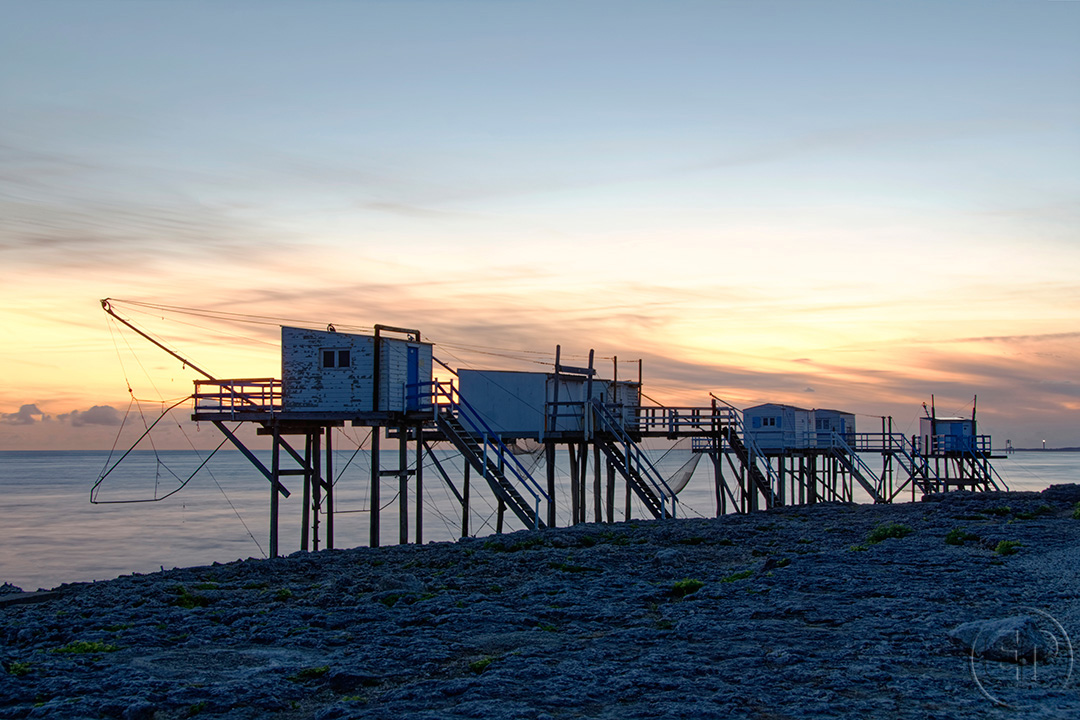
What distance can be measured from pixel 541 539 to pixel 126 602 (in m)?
9.72

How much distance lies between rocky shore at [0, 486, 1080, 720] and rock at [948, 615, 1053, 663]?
23 millimetres

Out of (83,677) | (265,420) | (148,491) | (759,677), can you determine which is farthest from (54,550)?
(148,491)

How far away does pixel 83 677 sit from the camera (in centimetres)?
1078

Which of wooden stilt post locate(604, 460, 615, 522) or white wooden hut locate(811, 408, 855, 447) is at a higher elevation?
white wooden hut locate(811, 408, 855, 447)

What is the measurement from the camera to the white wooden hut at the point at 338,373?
1184 inches

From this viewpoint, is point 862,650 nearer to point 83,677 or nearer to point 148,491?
point 83,677

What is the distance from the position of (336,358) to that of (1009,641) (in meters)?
23.1

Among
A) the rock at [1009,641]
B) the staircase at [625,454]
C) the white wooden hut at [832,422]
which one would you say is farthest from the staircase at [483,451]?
the white wooden hut at [832,422]

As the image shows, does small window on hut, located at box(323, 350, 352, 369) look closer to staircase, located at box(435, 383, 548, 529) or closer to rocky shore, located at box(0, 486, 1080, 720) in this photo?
staircase, located at box(435, 383, 548, 529)

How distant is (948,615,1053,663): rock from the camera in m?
10.5

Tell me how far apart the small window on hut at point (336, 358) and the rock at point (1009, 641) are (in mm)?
22276

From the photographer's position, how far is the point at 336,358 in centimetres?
3022

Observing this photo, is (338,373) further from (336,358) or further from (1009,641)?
(1009,641)

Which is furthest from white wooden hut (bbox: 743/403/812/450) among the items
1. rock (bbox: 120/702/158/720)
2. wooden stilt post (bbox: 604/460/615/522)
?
rock (bbox: 120/702/158/720)
